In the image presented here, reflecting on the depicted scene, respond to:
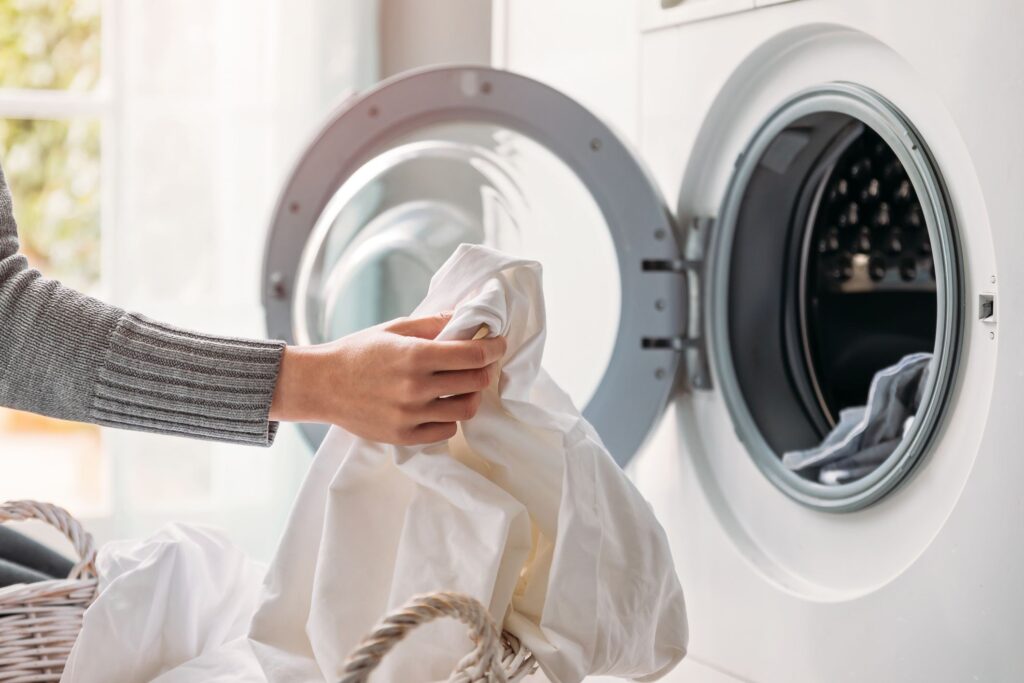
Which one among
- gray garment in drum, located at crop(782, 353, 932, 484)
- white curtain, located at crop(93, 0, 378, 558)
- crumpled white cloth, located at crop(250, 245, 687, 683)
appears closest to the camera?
crumpled white cloth, located at crop(250, 245, 687, 683)

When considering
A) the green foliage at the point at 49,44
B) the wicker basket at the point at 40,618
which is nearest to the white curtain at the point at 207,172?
the wicker basket at the point at 40,618

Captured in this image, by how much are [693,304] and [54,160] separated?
2.77m

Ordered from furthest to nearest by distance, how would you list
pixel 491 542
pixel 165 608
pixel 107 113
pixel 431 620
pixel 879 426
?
1. pixel 107 113
2. pixel 879 426
3. pixel 165 608
4. pixel 491 542
5. pixel 431 620

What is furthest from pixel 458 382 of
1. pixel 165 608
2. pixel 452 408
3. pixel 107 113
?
pixel 107 113

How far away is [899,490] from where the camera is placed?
1.00m

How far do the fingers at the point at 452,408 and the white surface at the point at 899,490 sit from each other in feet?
1.39

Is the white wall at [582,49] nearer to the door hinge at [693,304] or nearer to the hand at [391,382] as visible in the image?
the door hinge at [693,304]

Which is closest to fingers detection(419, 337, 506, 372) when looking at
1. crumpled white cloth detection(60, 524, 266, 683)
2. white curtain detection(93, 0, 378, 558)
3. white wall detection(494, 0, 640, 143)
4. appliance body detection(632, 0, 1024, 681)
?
crumpled white cloth detection(60, 524, 266, 683)

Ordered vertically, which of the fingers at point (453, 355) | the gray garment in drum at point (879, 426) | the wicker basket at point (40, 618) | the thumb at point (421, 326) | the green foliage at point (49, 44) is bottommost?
the wicker basket at point (40, 618)

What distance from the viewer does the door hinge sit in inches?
49.3

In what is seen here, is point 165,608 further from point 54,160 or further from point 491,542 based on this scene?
point 54,160

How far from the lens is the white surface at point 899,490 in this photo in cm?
88

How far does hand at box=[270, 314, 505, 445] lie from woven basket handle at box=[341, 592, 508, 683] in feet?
0.58

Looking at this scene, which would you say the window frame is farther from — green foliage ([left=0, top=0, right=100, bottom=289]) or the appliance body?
green foliage ([left=0, top=0, right=100, bottom=289])
